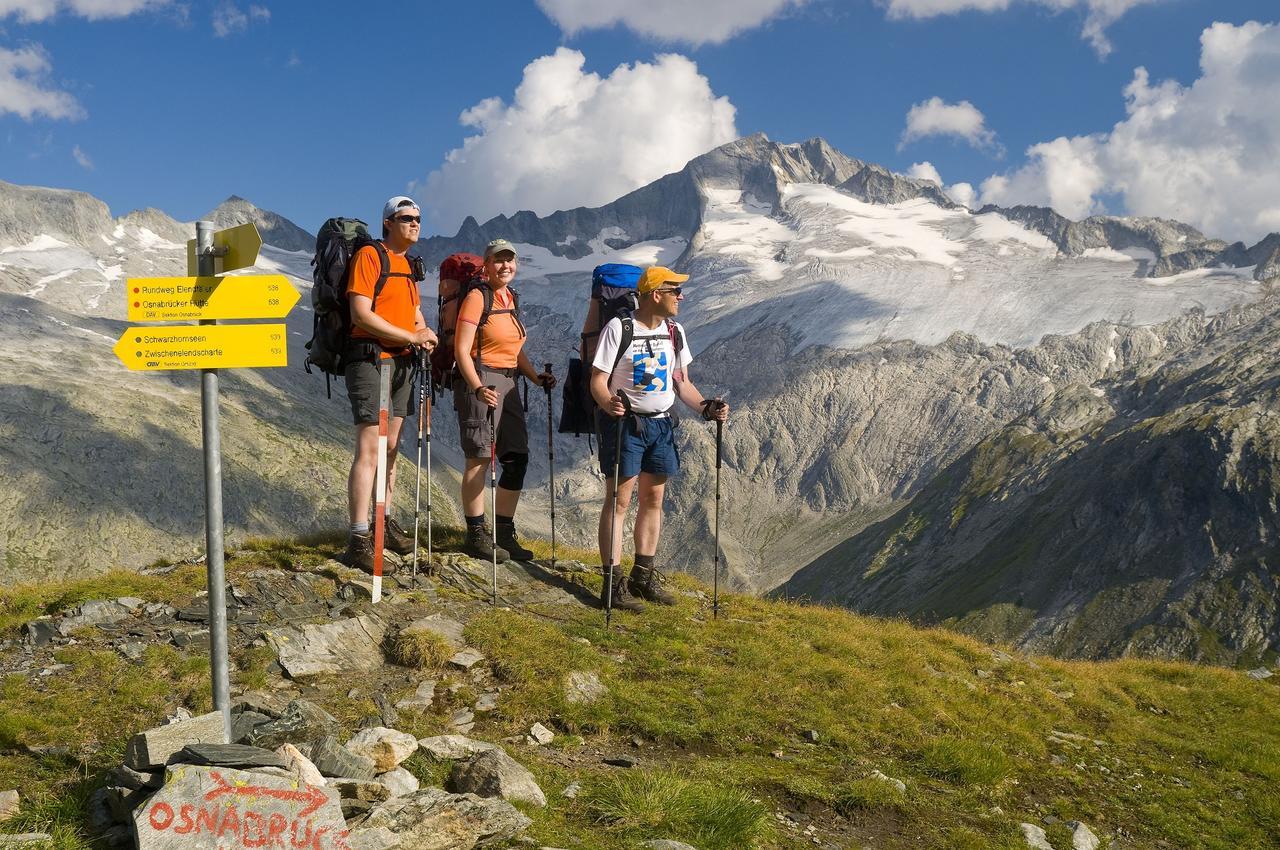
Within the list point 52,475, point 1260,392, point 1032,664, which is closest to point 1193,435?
point 1260,392

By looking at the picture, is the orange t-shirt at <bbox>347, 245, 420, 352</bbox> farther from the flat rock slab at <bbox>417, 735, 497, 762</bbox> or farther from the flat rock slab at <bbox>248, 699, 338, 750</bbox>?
the flat rock slab at <bbox>417, 735, 497, 762</bbox>

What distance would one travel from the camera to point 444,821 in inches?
243

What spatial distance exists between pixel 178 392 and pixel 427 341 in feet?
515

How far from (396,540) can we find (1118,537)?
454 feet

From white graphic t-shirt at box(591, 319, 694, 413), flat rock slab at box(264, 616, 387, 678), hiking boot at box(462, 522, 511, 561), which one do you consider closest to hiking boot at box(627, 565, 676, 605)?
hiking boot at box(462, 522, 511, 561)

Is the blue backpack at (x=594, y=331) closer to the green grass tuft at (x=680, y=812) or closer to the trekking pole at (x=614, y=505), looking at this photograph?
the trekking pole at (x=614, y=505)

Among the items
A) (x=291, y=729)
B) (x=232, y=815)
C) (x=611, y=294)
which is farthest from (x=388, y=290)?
(x=232, y=815)

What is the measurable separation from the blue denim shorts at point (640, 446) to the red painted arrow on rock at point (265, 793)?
23.8ft

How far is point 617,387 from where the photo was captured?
1252 centimetres

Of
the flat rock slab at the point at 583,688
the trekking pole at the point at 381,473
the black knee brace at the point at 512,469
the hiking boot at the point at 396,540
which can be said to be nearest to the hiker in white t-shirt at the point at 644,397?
the black knee brace at the point at 512,469

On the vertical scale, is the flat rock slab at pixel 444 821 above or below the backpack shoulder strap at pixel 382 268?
below

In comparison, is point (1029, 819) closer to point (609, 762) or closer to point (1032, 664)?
point (609, 762)

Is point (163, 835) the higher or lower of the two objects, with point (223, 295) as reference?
lower

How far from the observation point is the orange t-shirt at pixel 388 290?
1141cm
